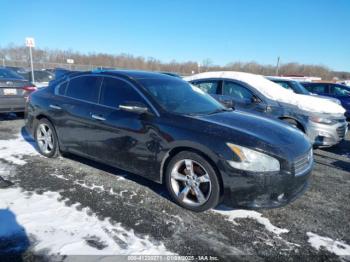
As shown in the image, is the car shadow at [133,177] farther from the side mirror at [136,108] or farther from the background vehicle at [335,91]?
the background vehicle at [335,91]

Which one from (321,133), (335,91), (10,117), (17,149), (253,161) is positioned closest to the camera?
(253,161)

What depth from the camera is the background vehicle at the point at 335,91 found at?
35.9 ft

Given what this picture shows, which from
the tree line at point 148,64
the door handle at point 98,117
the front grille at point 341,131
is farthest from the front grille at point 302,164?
the tree line at point 148,64

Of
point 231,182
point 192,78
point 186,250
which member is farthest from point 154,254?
point 192,78

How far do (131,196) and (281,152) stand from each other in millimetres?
1915

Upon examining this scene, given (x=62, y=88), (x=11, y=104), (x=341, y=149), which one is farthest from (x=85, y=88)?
(x=341, y=149)

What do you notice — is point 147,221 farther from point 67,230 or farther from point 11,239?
point 11,239

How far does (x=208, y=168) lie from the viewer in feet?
10.4

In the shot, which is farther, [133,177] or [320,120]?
[320,120]

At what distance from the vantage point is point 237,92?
22.4 ft

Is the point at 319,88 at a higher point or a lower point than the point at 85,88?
lower

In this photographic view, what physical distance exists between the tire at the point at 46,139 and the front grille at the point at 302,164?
3.78m

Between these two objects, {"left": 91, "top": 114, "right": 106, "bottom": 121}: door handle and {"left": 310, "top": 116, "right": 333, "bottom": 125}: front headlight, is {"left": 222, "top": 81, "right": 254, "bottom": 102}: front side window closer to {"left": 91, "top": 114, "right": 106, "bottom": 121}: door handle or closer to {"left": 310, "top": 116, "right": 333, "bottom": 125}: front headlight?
{"left": 310, "top": 116, "right": 333, "bottom": 125}: front headlight

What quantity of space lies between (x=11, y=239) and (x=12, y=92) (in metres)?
6.06
